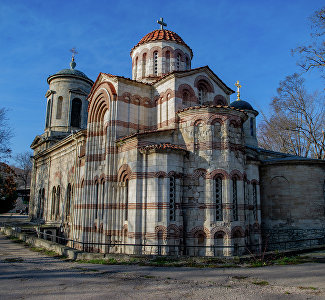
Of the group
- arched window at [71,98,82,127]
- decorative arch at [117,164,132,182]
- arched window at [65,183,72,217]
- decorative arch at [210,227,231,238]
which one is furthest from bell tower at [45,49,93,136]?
decorative arch at [210,227,231,238]

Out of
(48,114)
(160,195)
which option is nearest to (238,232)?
(160,195)

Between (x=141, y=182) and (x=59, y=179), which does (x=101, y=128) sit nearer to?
(x=141, y=182)

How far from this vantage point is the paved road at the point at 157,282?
21.2ft

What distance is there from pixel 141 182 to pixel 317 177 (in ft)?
33.3

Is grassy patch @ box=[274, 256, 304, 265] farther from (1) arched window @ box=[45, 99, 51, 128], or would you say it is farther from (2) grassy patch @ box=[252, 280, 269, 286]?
(1) arched window @ box=[45, 99, 51, 128]

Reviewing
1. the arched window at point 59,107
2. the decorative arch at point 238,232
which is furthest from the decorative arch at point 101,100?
the arched window at point 59,107

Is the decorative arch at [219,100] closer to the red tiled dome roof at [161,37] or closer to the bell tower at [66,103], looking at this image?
the red tiled dome roof at [161,37]

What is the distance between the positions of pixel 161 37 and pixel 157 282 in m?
16.0

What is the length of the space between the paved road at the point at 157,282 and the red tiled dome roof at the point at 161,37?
1486 cm

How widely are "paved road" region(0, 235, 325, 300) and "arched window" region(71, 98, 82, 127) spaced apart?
2111 centimetres

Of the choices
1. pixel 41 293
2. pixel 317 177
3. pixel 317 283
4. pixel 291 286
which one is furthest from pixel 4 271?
pixel 317 177

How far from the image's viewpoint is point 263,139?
31.9 metres

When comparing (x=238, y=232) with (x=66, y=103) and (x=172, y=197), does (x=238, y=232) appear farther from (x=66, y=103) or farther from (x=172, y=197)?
(x=66, y=103)

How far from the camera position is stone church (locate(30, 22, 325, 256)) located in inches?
484
